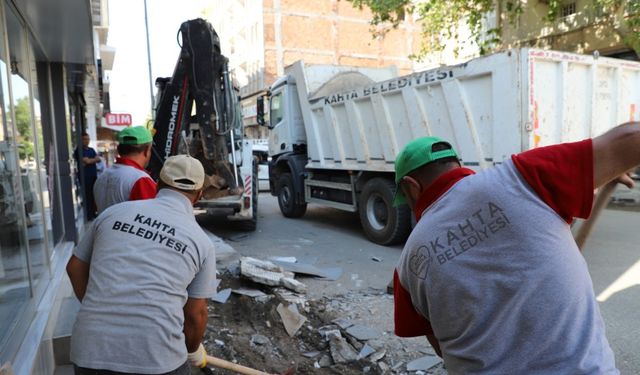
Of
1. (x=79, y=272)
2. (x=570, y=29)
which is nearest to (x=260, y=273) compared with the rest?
(x=79, y=272)

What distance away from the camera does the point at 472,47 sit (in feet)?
58.9

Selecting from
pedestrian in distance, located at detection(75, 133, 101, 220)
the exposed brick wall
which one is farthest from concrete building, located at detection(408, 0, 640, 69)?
the exposed brick wall

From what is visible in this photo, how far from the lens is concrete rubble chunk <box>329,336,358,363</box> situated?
3584mm

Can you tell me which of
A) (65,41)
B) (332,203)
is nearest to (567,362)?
(65,41)

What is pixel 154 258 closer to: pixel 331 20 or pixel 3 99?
pixel 3 99

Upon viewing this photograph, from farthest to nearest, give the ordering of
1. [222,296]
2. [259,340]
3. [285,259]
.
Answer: [285,259] < [222,296] < [259,340]

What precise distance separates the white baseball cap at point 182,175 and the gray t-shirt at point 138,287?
5.1 inches

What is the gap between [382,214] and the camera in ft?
25.4

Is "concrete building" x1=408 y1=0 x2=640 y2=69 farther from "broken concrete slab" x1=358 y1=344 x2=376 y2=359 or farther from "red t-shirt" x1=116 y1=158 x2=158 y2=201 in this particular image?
"red t-shirt" x1=116 y1=158 x2=158 y2=201

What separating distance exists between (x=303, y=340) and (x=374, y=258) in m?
2.96

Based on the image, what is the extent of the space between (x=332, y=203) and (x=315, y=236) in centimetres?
89

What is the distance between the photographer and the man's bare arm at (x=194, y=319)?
6.77 feet

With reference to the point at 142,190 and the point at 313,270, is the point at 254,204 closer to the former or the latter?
the point at 313,270

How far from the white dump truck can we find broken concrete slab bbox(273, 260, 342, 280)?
1.61 m
